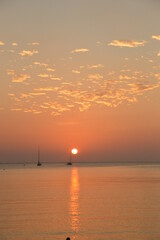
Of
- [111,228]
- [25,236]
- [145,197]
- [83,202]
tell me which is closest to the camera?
[25,236]

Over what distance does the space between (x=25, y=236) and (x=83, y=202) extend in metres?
34.5

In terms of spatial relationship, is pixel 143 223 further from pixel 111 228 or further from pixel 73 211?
pixel 73 211

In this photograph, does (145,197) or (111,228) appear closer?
(111,228)

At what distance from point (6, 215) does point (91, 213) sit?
1370 centimetres

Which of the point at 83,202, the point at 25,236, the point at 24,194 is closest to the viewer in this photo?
the point at 25,236

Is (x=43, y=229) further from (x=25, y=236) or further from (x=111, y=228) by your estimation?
(x=111, y=228)

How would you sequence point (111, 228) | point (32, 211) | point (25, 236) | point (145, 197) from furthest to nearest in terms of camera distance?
point (145, 197) < point (32, 211) < point (111, 228) < point (25, 236)

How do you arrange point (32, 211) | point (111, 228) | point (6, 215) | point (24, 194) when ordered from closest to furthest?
point (111, 228) → point (6, 215) → point (32, 211) → point (24, 194)

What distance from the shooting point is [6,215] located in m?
64.4

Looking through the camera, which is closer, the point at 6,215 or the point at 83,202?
the point at 6,215

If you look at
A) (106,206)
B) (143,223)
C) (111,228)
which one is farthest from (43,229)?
(106,206)

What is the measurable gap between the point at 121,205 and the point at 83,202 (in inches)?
386

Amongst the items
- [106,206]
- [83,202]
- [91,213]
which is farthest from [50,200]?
[91,213]

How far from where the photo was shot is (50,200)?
8738cm
